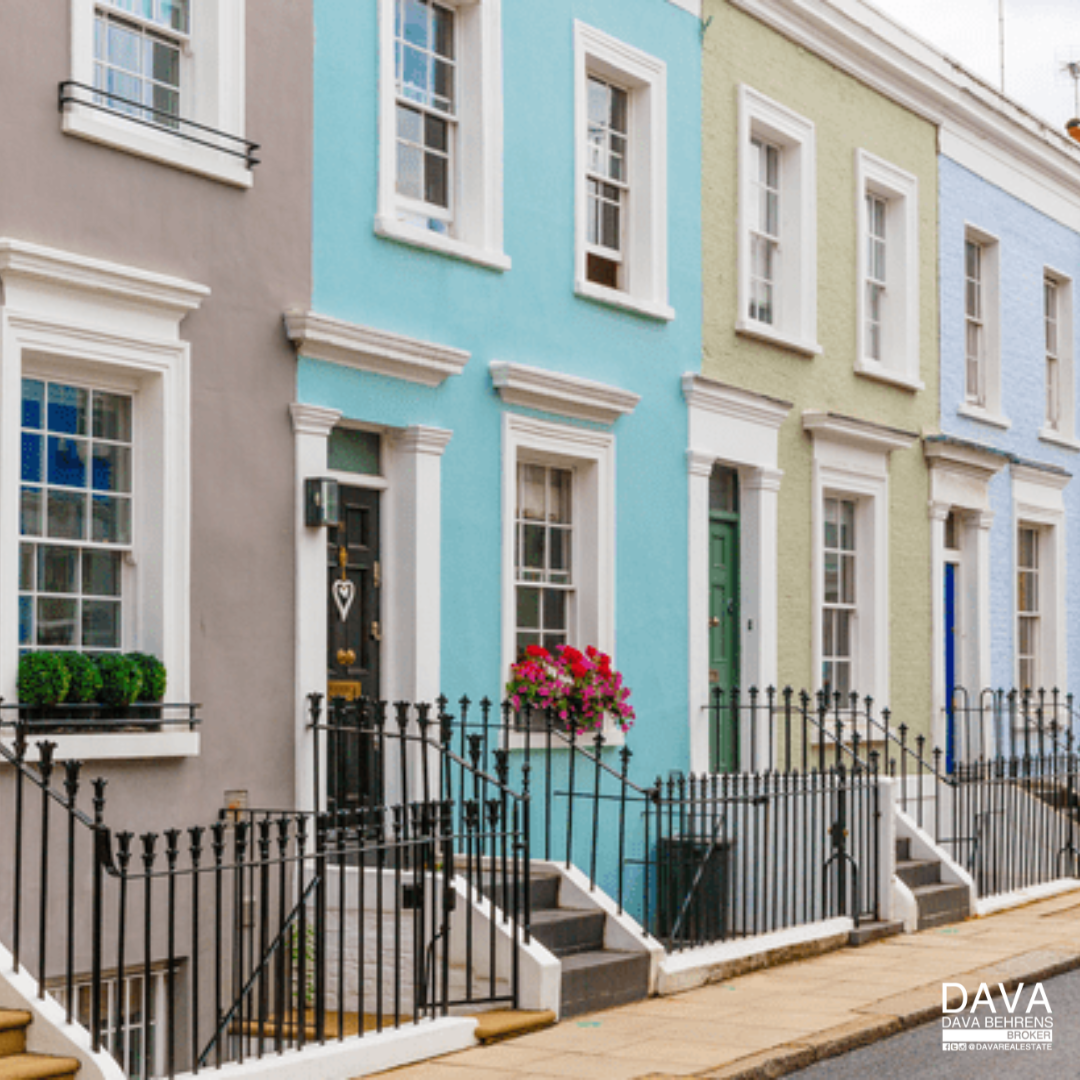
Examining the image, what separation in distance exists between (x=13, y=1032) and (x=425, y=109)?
6550mm

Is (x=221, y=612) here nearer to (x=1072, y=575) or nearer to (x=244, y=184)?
(x=244, y=184)

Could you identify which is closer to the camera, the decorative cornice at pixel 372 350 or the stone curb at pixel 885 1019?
the stone curb at pixel 885 1019

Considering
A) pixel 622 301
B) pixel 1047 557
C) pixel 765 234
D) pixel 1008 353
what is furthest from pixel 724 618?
pixel 1047 557

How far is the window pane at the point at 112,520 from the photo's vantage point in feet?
31.0

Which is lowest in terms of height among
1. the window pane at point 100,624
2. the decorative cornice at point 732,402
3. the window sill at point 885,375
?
the window pane at point 100,624

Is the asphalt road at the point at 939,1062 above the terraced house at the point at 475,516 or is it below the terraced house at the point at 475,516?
below

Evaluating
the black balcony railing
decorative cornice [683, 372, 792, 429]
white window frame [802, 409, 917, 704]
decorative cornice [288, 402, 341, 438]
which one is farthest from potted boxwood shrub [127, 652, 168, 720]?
white window frame [802, 409, 917, 704]

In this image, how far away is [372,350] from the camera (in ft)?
35.3

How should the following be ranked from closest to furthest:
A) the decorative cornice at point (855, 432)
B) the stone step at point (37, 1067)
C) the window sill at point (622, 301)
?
1. the stone step at point (37, 1067)
2. the window sill at point (622, 301)
3. the decorative cornice at point (855, 432)

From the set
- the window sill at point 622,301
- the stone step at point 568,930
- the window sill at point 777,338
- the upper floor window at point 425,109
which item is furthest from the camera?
the window sill at point 777,338

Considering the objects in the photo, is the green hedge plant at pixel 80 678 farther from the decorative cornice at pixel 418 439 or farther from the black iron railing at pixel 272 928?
the decorative cornice at pixel 418 439

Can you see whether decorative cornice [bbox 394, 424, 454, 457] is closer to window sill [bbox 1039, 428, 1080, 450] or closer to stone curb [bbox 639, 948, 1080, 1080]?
stone curb [bbox 639, 948, 1080, 1080]

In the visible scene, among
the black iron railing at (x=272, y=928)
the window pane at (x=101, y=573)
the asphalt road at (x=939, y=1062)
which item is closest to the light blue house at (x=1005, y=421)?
the asphalt road at (x=939, y=1062)

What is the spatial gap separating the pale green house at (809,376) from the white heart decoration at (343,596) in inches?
140
